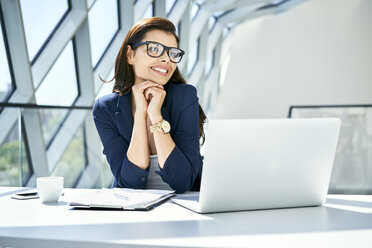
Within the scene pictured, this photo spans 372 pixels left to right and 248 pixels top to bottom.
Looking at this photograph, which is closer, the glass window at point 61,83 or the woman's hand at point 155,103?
the woman's hand at point 155,103

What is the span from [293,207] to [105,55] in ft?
18.1

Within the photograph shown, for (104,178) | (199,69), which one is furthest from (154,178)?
(199,69)

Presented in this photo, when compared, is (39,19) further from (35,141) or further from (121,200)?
(121,200)

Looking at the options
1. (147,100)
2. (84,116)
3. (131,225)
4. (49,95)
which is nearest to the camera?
(131,225)

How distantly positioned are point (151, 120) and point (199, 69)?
837cm

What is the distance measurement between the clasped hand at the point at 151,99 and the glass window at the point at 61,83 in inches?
133

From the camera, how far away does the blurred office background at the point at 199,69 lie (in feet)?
13.3

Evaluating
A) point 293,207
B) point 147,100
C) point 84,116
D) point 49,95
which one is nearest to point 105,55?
point 49,95

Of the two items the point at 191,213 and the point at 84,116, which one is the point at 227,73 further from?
the point at 191,213

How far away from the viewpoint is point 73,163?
14.1 ft

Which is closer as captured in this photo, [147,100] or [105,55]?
[147,100]

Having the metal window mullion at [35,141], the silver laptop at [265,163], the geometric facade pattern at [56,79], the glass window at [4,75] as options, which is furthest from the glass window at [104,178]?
the silver laptop at [265,163]

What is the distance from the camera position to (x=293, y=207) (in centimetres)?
122

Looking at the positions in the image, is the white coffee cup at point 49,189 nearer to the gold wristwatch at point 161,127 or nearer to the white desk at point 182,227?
the white desk at point 182,227
